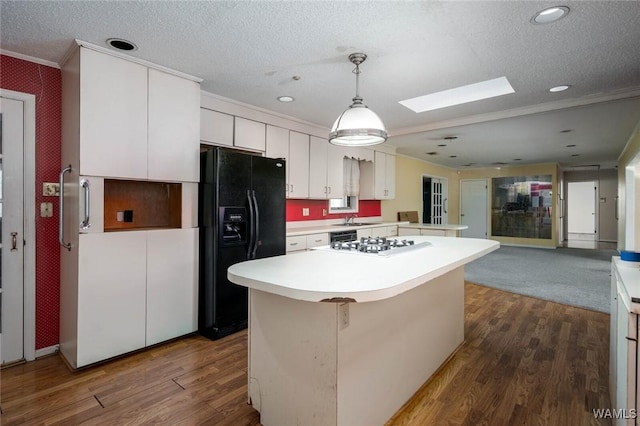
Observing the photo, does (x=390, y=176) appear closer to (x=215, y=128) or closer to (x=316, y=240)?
(x=316, y=240)

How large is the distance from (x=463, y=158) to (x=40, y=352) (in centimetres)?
809

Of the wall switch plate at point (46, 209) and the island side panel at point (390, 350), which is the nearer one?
the island side panel at point (390, 350)

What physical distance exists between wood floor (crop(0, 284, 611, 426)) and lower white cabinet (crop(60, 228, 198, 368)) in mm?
160

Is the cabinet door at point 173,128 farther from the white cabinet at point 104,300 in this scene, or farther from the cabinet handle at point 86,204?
the white cabinet at point 104,300

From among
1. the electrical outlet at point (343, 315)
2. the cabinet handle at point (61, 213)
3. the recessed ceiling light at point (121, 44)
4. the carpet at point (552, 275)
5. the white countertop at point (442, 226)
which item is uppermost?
the recessed ceiling light at point (121, 44)

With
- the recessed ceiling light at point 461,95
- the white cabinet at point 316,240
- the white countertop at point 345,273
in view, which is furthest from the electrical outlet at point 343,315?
the recessed ceiling light at point 461,95

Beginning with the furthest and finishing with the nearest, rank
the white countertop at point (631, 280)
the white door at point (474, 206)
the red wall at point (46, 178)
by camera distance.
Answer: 1. the white door at point (474, 206)
2. the red wall at point (46, 178)
3. the white countertop at point (631, 280)

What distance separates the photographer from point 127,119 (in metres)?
2.58

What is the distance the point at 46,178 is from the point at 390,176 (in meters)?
5.15

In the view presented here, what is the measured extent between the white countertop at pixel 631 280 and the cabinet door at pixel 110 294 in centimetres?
310

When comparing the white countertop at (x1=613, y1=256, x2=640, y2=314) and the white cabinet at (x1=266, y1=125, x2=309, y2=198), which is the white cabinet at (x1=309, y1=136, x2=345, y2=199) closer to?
the white cabinet at (x1=266, y1=125, x2=309, y2=198)

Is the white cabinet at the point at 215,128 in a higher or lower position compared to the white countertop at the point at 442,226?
higher

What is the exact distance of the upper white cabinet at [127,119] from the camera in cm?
239

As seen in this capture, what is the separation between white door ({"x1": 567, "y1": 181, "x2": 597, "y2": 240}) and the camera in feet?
37.3
